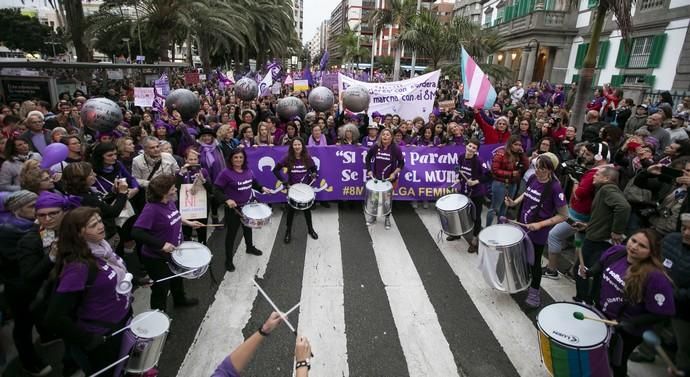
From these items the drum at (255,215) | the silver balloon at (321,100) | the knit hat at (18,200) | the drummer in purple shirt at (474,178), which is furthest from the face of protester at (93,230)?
the silver balloon at (321,100)

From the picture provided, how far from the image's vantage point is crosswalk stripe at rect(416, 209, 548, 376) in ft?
13.6

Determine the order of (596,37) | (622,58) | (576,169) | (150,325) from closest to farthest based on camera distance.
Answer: (150,325) → (576,169) → (596,37) → (622,58)

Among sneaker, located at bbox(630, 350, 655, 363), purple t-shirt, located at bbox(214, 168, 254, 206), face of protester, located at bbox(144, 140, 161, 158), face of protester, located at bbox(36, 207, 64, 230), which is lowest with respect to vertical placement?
sneaker, located at bbox(630, 350, 655, 363)

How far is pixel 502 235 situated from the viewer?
4.77 meters

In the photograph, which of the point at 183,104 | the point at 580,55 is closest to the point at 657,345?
the point at 183,104

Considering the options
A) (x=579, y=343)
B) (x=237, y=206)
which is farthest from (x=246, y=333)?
(x=579, y=343)

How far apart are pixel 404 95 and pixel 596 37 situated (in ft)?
15.7

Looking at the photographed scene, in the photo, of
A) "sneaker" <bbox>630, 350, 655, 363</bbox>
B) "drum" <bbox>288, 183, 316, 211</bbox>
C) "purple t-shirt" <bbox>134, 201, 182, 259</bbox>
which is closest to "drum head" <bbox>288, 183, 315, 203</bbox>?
"drum" <bbox>288, 183, 316, 211</bbox>

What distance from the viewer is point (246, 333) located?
4469mm

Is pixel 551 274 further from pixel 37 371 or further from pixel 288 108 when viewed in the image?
pixel 288 108

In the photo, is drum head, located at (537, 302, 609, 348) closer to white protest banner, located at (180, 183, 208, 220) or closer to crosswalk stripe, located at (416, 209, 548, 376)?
crosswalk stripe, located at (416, 209, 548, 376)

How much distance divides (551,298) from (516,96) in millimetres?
13438

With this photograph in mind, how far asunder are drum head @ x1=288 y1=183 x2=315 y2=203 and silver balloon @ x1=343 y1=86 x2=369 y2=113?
15.8 ft

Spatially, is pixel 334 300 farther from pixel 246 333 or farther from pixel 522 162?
pixel 522 162
